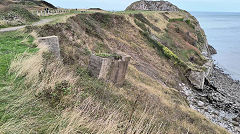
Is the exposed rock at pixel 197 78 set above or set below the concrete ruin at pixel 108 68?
below

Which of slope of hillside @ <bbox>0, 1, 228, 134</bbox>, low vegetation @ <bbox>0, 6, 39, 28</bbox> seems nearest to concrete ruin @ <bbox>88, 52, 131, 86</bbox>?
slope of hillside @ <bbox>0, 1, 228, 134</bbox>

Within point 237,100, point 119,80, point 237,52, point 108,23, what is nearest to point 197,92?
point 237,100

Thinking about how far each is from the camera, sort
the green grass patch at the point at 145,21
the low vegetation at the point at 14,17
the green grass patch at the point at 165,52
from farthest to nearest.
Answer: the green grass patch at the point at 145,21
the green grass patch at the point at 165,52
the low vegetation at the point at 14,17

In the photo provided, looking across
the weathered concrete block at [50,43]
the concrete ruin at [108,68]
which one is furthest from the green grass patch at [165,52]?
the weathered concrete block at [50,43]

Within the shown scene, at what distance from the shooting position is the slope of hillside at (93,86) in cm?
471

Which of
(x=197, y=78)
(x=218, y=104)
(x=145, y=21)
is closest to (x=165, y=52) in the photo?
(x=197, y=78)

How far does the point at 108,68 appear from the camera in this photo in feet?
44.4

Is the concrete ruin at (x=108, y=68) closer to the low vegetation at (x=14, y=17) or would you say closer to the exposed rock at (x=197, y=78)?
Result: the low vegetation at (x=14, y=17)

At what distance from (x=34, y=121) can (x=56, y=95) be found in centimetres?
155

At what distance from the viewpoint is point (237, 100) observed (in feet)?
86.0

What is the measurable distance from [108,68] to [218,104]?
16296mm

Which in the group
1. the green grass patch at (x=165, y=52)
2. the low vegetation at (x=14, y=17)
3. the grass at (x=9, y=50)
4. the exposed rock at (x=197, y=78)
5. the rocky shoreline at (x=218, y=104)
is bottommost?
the rocky shoreline at (x=218, y=104)

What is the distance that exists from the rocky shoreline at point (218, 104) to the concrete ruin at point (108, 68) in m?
11.1

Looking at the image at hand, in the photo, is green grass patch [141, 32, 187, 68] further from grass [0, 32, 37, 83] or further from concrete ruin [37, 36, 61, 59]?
grass [0, 32, 37, 83]
